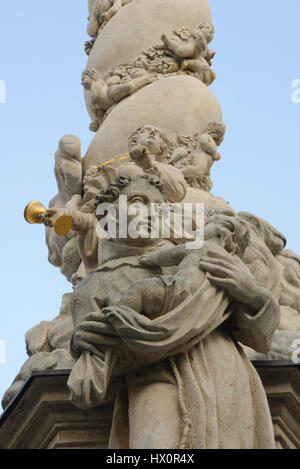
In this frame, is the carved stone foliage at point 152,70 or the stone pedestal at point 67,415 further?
the carved stone foliage at point 152,70

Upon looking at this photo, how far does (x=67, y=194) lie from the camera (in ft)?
25.2

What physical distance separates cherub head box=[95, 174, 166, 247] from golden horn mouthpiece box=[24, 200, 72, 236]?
0.80m

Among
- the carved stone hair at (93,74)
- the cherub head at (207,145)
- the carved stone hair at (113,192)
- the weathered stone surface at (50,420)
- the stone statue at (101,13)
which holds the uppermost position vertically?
the stone statue at (101,13)

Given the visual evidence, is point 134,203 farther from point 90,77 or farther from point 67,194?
point 90,77

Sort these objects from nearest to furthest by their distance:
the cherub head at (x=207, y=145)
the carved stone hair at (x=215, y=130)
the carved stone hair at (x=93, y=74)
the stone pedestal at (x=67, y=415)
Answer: the stone pedestal at (x=67, y=415), the cherub head at (x=207, y=145), the carved stone hair at (x=215, y=130), the carved stone hair at (x=93, y=74)

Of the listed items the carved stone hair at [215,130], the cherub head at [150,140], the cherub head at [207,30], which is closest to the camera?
the cherub head at [150,140]

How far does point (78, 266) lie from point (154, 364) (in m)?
2.59

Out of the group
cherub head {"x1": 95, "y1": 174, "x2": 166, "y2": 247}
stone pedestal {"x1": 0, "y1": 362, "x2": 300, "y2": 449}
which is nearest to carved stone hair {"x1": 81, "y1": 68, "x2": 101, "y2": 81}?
cherub head {"x1": 95, "y1": 174, "x2": 166, "y2": 247}

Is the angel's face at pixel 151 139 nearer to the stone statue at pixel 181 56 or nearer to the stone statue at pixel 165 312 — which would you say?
the stone statue at pixel 165 312

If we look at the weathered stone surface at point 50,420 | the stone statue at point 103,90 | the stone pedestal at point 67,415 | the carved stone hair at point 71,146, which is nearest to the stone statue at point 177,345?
the stone pedestal at point 67,415

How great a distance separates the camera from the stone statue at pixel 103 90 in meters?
8.09

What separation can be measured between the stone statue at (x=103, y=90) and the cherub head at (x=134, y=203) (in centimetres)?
A: 268
